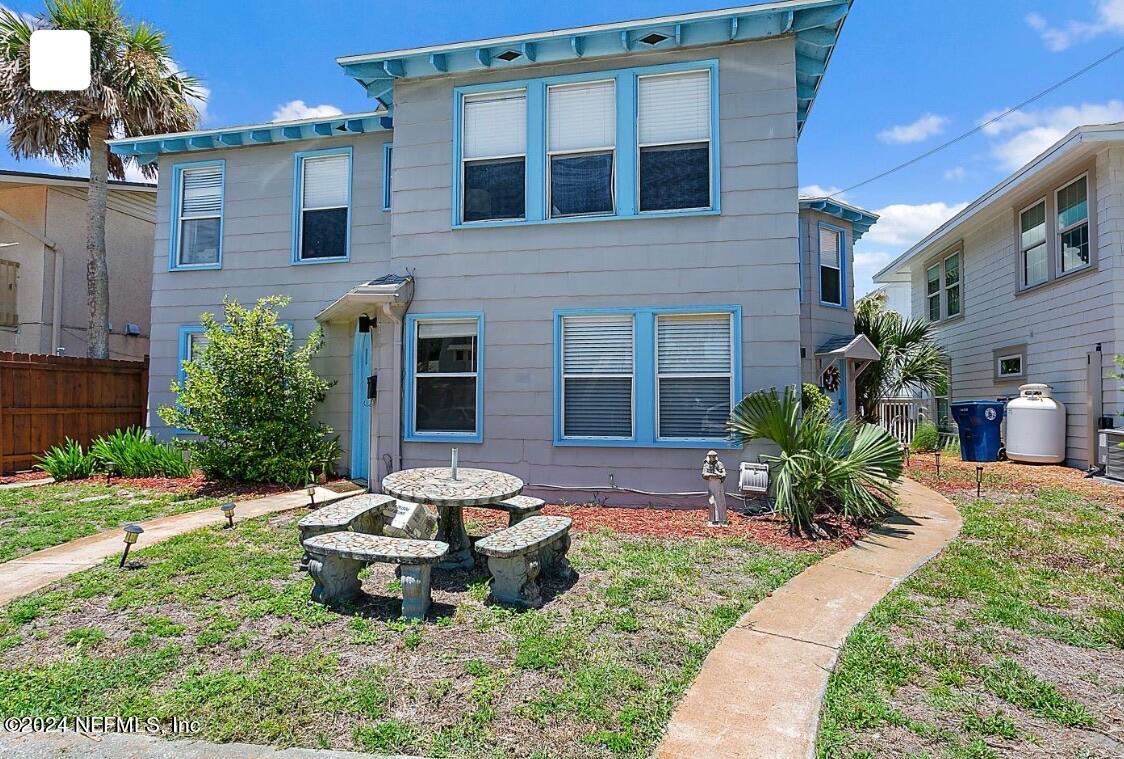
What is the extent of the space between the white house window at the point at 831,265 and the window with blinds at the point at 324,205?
8406 millimetres

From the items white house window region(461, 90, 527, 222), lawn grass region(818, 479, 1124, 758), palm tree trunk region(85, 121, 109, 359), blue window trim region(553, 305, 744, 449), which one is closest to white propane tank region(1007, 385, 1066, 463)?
lawn grass region(818, 479, 1124, 758)

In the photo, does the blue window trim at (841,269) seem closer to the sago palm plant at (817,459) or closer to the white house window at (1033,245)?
the white house window at (1033,245)

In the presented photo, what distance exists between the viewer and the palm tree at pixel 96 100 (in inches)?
473

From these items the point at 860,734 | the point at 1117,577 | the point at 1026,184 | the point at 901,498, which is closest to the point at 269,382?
the point at 860,734

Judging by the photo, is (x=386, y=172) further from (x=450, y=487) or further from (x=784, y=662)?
(x=784, y=662)

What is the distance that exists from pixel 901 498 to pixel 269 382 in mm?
8823

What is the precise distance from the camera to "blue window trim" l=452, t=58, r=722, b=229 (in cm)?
748

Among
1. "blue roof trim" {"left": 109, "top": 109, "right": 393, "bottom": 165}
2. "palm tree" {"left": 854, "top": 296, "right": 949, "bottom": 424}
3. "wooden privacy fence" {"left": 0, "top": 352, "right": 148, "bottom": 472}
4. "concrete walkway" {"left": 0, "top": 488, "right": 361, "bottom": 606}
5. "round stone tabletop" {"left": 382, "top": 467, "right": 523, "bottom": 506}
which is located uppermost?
"blue roof trim" {"left": 109, "top": 109, "right": 393, "bottom": 165}

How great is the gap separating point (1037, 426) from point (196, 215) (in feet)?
50.0

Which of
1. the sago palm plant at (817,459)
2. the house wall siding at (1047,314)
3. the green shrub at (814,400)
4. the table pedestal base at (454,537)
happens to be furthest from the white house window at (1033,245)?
the table pedestal base at (454,537)

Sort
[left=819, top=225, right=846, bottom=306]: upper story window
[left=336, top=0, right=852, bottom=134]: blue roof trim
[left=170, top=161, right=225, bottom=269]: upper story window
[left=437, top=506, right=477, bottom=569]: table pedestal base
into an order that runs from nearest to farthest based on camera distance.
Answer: [left=437, top=506, right=477, bottom=569]: table pedestal base, [left=336, top=0, right=852, bottom=134]: blue roof trim, [left=170, top=161, right=225, bottom=269]: upper story window, [left=819, top=225, right=846, bottom=306]: upper story window

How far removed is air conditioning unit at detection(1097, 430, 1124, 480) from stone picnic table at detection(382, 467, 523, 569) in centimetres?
953

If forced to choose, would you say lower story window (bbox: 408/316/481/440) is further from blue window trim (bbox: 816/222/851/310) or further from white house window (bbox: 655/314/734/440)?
blue window trim (bbox: 816/222/851/310)

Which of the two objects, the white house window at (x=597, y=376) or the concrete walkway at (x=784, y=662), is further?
the white house window at (x=597, y=376)
